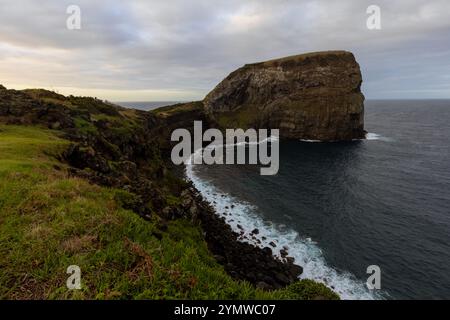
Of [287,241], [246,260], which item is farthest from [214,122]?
[246,260]

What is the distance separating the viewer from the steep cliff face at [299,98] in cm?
13025

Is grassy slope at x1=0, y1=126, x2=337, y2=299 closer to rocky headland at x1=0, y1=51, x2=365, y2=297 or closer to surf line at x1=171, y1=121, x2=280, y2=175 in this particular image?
rocky headland at x1=0, y1=51, x2=365, y2=297

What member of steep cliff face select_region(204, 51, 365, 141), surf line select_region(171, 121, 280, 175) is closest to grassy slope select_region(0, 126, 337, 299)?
surf line select_region(171, 121, 280, 175)

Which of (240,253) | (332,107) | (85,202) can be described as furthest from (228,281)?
(332,107)

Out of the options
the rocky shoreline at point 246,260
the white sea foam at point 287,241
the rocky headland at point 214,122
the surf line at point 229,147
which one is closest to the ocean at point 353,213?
the white sea foam at point 287,241

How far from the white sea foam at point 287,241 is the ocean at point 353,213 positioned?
0.40 feet

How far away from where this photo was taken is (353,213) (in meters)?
47.7

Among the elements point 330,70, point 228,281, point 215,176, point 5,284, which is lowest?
point 215,176

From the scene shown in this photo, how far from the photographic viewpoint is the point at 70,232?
10.3m

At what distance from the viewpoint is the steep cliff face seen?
130 meters

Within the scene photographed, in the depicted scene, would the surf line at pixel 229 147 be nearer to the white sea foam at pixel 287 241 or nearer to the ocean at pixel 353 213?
the ocean at pixel 353 213

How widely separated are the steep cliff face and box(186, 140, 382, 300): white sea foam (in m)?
88.1

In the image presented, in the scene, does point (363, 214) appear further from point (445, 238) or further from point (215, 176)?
point (215, 176)
